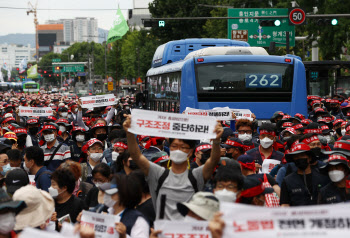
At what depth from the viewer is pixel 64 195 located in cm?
654

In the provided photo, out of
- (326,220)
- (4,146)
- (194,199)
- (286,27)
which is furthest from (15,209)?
(286,27)

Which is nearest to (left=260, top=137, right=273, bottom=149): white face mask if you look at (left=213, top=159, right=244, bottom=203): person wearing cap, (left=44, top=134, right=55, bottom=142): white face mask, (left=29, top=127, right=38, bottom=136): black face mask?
(left=44, top=134, right=55, bottom=142): white face mask

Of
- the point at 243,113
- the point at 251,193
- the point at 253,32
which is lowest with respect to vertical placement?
the point at 251,193

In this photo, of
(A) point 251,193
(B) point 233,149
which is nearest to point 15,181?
(A) point 251,193

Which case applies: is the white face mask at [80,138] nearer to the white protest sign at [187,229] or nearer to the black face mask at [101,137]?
the black face mask at [101,137]

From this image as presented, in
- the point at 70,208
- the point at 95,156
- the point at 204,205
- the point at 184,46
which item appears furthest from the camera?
the point at 184,46

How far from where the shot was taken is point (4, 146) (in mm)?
9281

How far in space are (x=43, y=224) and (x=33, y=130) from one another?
7765mm

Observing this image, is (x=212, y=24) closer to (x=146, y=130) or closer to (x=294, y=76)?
(x=294, y=76)

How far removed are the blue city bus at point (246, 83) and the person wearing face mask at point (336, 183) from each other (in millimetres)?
9364

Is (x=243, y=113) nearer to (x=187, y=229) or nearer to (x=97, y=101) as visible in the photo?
(x=97, y=101)

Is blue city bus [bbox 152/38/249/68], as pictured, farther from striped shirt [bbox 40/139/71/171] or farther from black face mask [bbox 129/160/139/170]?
black face mask [bbox 129/160/139/170]

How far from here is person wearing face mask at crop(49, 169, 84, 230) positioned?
21.2ft

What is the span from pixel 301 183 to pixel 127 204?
6.92 ft
